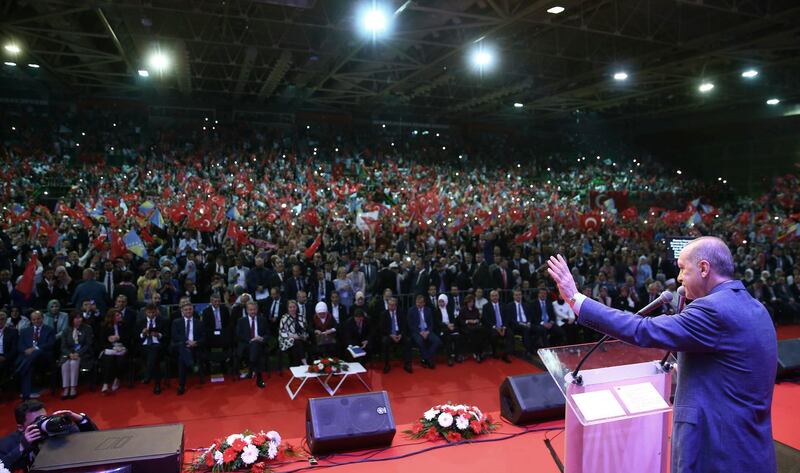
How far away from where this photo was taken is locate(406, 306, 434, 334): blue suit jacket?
28.4ft

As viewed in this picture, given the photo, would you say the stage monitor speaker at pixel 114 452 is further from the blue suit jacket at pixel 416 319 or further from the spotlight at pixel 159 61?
the spotlight at pixel 159 61

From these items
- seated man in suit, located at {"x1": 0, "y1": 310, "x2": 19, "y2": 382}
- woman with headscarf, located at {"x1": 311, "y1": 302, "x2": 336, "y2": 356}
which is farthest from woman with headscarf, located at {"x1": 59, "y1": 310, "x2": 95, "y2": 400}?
woman with headscarf, located at {"x1": 311, "y1": 302, "x2": 336, "y2": 356}

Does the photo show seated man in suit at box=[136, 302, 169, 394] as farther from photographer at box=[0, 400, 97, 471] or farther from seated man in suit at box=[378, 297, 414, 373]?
seated man in suit at box=[378, 297, 414, 373]

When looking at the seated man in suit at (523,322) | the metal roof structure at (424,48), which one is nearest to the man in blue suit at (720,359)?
the seated man in suit at (523,322)

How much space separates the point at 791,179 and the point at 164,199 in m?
26.7

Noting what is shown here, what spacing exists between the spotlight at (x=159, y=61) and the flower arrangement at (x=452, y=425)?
584 inches

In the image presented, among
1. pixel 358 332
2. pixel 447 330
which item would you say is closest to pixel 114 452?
pixel 358 332

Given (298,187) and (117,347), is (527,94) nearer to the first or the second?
(298,187)

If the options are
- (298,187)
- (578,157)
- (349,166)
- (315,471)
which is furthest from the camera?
(578,157)

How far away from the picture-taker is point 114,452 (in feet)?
11.8

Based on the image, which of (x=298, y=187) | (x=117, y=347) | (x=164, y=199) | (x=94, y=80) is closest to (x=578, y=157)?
(x=298, y=187)

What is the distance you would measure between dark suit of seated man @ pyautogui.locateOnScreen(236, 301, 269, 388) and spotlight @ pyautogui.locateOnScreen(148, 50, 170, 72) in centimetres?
1111

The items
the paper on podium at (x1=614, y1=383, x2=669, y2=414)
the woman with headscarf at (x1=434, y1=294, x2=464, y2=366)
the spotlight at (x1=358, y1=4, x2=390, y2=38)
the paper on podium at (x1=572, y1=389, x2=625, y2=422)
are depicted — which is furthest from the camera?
the spotlight at (x1=358, y1=4, x2=390, y2=38)

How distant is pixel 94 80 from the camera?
A: 20.8 m
